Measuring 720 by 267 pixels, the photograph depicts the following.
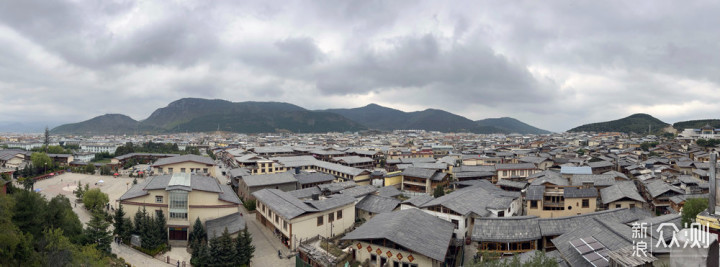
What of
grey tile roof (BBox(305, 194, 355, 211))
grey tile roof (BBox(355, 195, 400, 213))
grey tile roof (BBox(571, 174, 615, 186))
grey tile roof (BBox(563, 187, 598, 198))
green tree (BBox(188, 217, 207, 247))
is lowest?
green tree (BBox(188, 217, 207, 247))

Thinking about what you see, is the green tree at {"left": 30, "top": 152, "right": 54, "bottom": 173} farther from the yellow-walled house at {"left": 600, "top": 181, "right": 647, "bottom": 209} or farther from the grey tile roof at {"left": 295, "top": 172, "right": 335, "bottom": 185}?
the yellow-walled house at {"left": 600, "top": 181, "right": 647, "bottom": 209}

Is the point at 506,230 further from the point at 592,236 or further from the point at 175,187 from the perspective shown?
the point at 175,187

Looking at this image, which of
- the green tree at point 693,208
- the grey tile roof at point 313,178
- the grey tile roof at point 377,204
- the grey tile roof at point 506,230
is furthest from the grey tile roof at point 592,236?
the grey tile roof at point 313,178

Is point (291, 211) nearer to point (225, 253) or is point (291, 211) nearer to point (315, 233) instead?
point (315, 233)

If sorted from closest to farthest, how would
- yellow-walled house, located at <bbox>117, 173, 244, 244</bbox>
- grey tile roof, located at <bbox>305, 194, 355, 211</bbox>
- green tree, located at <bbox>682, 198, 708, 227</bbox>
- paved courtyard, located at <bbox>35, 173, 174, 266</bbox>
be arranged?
1. green tree, located at <bbox>682, 198, 708, 227</bbox>
2. paved courtyard, located at <bbox>35, 173, 174, 266</bbox>
3. yellow-walled house, located at <bbox>117, 173, 244, 244</bbox>
4. grey tile roof, located at <bbox>305, 194, 355, 211</bbox>

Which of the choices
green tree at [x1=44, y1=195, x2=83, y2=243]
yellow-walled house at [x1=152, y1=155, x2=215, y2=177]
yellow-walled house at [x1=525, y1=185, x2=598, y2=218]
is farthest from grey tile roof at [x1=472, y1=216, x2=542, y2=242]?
yellow-walled house at [x1=152, y1=155, x2=215, y2=177]

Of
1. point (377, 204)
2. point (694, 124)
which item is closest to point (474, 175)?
point (377, 204)

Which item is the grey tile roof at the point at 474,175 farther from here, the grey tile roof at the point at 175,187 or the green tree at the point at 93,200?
the green tree at the point at 93,200
